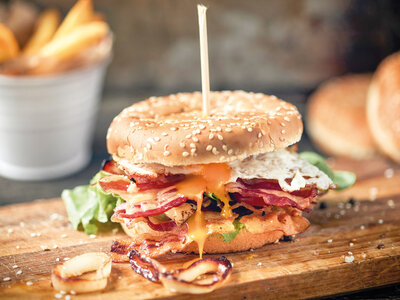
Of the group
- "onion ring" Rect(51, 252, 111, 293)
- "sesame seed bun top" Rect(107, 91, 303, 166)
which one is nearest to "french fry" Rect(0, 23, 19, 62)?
"sesame seed bun top" Rect(107, 91, 303, 166)

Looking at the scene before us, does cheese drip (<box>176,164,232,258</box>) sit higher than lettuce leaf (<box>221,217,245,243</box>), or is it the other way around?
cheese drip (<box>176,164,232,258</box>)

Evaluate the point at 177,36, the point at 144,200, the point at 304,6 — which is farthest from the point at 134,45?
the point at 144,200

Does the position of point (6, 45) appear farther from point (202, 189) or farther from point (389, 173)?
point (389, 173)

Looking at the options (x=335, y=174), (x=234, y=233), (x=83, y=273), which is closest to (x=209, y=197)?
(x=234, y=233)

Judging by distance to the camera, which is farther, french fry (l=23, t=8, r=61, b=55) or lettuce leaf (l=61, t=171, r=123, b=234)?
french fry (l=23, t=8, r=61, b=55)

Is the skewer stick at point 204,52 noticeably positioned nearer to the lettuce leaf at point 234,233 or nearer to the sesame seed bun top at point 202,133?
the sesame seed bun top at point 202,133

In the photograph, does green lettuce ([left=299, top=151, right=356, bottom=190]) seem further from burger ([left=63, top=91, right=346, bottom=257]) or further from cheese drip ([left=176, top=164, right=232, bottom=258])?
cheese drip ([left=176, top=164, right=232, bottom=258])
